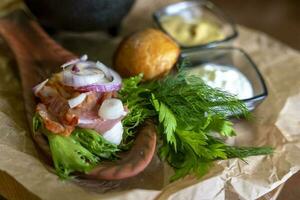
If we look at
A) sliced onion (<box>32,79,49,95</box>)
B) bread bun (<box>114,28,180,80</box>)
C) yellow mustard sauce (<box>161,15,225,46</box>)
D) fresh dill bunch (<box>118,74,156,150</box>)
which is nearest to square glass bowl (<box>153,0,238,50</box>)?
yellow mustard sauce (<box>161,15,225,46</box>)

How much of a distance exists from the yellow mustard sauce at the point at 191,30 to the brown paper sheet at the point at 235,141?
88mm

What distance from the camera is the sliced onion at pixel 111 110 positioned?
0.88 meters

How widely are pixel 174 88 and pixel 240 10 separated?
710 millimetres

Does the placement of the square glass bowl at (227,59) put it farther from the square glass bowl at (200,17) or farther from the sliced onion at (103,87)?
the sliced onion at (103,87)

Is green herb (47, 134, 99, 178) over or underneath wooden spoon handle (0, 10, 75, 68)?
underneath

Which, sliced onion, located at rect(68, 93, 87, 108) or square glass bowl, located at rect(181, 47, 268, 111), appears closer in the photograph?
sliced onion, located at rect(68, 93, 87, 108)

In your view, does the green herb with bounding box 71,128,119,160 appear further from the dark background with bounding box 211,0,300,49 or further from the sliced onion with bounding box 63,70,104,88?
the dark background with bounding box 211,0,300,49

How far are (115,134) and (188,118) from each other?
131 millimetres

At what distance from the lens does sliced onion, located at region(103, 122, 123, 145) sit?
89cm

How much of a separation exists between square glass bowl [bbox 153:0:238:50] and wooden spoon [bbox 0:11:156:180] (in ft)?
0.92

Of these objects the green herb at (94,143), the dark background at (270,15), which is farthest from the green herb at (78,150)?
the dark background at (270,15)

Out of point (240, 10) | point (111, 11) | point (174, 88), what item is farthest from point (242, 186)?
point (240, 10)

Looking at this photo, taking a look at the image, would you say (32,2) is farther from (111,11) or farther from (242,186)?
(242,186)

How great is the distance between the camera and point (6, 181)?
2.84ft
